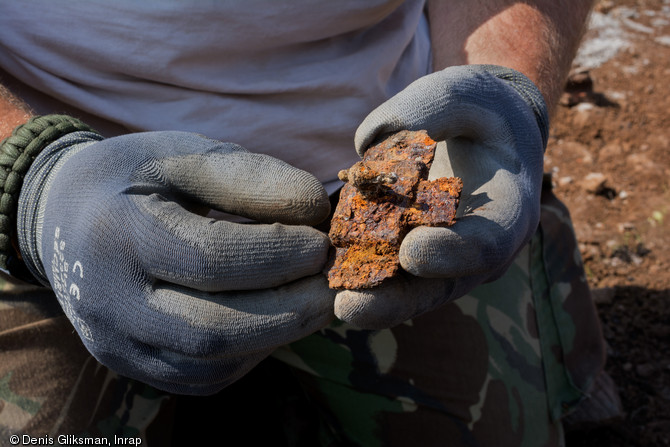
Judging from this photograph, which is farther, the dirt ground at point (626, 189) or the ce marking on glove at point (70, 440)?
the dirt ground at point (626, 189)

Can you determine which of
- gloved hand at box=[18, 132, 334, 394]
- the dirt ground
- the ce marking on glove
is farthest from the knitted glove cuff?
the dirt ground

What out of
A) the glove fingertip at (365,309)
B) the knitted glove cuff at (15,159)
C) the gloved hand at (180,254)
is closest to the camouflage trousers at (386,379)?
the knitted glove cuff at (15,159)

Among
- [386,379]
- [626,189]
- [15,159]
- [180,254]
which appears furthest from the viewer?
[626,189]

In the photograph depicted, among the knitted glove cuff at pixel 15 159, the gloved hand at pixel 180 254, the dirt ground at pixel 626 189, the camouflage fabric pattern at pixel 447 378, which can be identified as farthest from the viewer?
the dirt ground at pixel 626 189

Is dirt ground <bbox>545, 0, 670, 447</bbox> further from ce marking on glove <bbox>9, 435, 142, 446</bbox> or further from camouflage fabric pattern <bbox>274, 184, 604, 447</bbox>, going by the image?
ce marking on glove <bbox>9, 435, 142, 446</bbox>

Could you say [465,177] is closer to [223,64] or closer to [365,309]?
[365,309]

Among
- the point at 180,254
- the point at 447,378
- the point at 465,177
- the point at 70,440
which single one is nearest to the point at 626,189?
the point at 447,378

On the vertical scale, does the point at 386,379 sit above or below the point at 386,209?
below

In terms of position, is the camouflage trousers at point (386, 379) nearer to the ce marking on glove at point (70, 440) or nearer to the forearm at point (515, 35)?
the ce marking on glove at point (70, 440)
